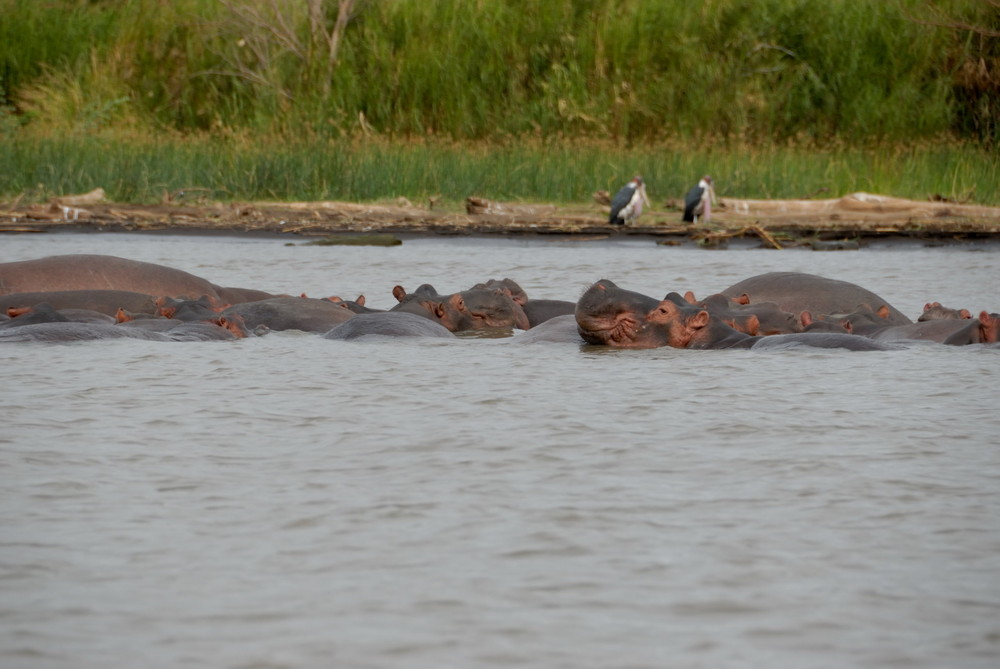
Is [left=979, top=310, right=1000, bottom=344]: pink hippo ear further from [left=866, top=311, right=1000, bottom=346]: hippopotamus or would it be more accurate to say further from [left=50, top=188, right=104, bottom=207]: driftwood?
[left=50, top=188, right=104, bottom=207]: driftwood

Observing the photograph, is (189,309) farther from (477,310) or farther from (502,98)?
(502,98)

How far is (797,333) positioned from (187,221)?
36.1 ft

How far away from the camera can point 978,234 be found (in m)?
15.8

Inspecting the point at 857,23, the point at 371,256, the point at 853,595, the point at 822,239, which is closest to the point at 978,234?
the point at 822,239

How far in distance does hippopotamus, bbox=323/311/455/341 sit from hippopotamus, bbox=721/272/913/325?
1873 millimetres

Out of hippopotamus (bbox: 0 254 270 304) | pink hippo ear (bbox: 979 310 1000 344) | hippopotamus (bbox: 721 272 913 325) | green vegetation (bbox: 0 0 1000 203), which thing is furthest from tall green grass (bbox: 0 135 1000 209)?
pink hippo ear (bbox: 979 310 1000 344)

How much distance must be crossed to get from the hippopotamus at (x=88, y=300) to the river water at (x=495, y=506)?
1.06m

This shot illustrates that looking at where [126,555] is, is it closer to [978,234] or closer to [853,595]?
[853,595]

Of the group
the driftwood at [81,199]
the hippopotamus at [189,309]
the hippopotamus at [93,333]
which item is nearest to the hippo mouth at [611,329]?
the hippopotamus at [93,333]

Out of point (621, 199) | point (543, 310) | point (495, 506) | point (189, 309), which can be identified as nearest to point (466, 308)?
point (543, 310)

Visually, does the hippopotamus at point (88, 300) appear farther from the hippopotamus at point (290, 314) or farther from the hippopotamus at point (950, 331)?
the hippopotamus at point (950, 331)

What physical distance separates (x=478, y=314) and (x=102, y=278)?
235 centimetres

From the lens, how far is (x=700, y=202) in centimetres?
1727

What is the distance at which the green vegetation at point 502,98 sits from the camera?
60.5 feet
